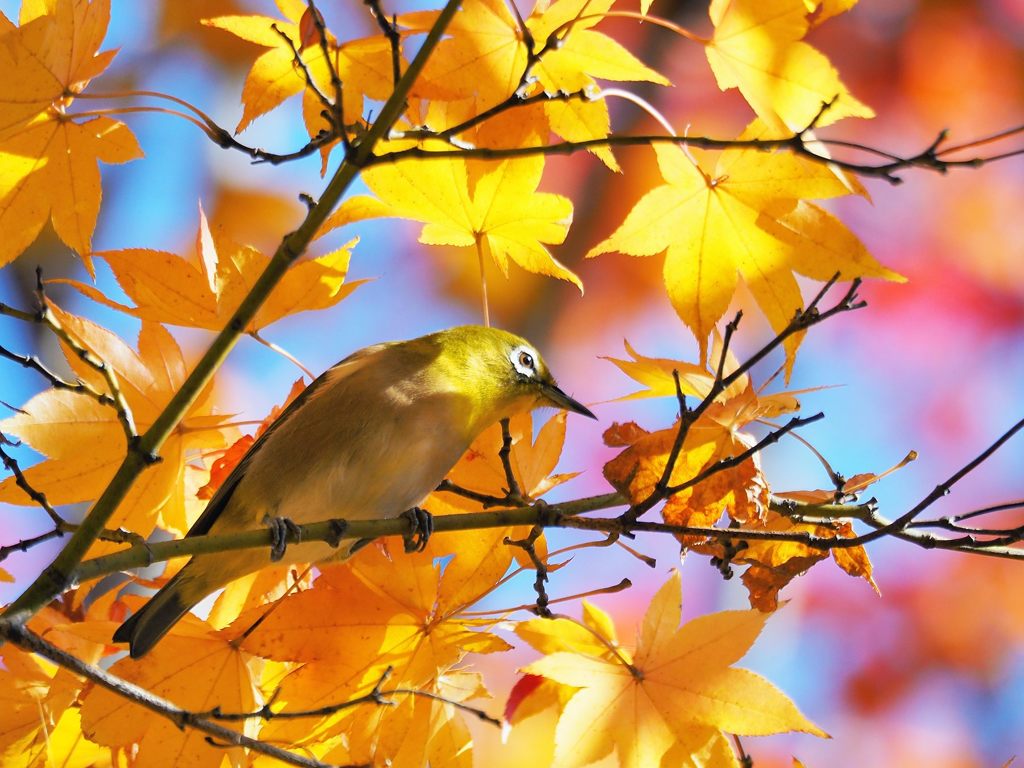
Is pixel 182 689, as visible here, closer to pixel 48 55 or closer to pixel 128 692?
pixel 128 692

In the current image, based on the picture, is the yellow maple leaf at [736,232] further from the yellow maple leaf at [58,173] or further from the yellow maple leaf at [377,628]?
the yellow maple leaf at [58,173]

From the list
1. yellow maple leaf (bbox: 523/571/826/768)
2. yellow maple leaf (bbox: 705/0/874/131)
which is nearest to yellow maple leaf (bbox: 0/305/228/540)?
yellow maple leaf (bbox: 523/571/826/768)

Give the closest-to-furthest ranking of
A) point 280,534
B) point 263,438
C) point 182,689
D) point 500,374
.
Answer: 1. point 280,534
2. point 182,689
3. point 263,438
4. point 500,374

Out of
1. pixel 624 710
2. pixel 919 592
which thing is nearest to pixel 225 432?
pixel 624 710

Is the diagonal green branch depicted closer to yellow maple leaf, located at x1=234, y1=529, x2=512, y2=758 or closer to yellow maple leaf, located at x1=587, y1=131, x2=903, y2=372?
yellow maple leaf, located at x1=234, y1=529, x2=512, y2=758

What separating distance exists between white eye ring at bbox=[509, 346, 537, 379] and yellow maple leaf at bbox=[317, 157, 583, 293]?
86 centimetres

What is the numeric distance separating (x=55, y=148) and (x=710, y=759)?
6.56 ft

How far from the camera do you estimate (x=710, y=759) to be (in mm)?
2174

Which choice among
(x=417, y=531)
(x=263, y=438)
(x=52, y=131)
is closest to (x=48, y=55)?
(x=52, y=131)

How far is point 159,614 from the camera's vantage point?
8.09 ft

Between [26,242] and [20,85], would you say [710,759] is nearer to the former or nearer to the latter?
[26,242]

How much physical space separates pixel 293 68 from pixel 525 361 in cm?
140

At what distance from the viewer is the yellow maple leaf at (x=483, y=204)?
7.93 feet

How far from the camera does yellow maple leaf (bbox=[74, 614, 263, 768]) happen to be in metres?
2.12
